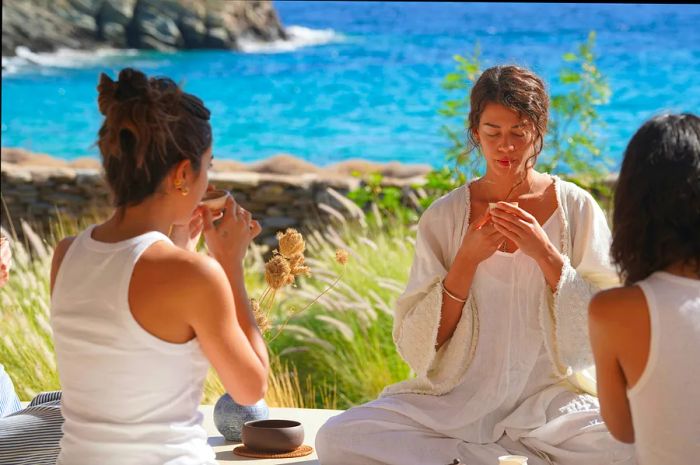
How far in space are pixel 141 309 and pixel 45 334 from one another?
3.13 metres

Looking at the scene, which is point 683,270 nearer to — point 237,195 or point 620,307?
point 620,307

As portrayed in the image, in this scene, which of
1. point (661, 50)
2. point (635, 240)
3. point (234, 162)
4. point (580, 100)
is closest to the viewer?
point (635, 240)

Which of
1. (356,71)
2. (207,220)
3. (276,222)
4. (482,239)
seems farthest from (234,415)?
(356,71)

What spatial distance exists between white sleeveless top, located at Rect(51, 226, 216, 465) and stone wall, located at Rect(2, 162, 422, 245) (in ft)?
27.5

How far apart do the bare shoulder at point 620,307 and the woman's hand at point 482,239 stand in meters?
1.18

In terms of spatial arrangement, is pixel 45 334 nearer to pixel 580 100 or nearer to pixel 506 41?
Answer: pixel 580 100

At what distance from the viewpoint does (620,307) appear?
2127 millimetres

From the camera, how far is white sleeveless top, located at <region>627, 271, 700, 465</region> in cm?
212

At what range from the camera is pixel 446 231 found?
367 centimetres

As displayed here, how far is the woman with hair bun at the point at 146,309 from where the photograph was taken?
7.34 ft

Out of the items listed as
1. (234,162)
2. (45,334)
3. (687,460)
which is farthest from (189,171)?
(234,162)

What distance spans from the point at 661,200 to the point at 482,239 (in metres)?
1.22

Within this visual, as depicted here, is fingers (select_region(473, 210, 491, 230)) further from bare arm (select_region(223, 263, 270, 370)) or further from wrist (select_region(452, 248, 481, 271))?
bare arm (select_region(223, 263, 270, 370))

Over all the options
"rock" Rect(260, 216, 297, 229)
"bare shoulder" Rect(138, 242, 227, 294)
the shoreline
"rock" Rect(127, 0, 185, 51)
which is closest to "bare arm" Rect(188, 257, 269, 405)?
"bare shoulder" Rect(138, 242, 227, 294)
